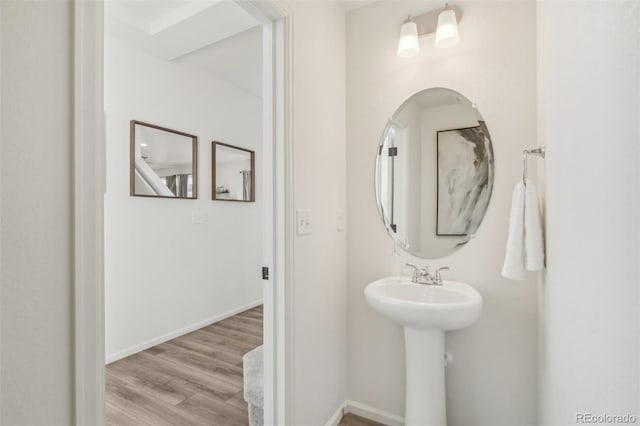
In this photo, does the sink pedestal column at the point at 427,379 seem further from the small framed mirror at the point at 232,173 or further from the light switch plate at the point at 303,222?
the small framed mirror at the point at 232,173

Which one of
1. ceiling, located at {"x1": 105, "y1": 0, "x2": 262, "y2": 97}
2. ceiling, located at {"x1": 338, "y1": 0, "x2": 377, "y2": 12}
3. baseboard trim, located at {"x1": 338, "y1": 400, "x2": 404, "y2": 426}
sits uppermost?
ceiling, located at {"x1": 105, "y1": 0, "x2": 262, "y2": 97}

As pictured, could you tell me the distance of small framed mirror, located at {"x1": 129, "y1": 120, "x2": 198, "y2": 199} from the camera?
2734 mm

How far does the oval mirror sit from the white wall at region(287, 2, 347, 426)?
313 mm

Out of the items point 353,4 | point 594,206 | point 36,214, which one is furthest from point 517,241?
point 353,4

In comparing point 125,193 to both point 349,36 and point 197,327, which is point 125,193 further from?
point 349,36

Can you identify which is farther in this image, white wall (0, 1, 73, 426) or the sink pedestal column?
the sink pedestal column

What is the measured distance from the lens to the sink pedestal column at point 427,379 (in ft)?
5.13

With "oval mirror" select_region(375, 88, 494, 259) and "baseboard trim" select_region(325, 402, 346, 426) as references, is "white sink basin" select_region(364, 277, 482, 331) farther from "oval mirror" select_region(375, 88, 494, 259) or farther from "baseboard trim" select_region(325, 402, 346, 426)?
"baseboard trim" select_region(325, 402, 346, 426)

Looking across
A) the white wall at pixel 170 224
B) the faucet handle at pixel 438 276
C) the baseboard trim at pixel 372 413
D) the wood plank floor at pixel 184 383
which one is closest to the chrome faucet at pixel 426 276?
the faucet handle at pixel 438 276

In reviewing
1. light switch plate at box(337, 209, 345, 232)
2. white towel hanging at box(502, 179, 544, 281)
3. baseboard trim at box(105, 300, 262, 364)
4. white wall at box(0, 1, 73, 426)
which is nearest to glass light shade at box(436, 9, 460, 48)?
white towel hanging at box(502, 179, 544, 281)

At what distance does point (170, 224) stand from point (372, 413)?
233 cm

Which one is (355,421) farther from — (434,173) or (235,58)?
(235,58)

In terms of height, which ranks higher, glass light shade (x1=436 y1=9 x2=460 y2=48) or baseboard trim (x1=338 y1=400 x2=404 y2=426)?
glass light shade (x1=436 y1=9 x2=460 y2=48)

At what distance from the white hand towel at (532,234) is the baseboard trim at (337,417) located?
1348mm
